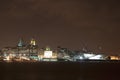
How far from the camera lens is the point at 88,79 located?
62156 millimetres

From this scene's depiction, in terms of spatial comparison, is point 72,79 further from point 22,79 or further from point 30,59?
point 30,59

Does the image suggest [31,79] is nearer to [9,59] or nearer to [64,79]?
[64,79]

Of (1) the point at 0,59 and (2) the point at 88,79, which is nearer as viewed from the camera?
(2) the point at 88,79

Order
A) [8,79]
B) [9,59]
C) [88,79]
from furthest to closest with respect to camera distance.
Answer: [9,59]
[88,79]
[8,79]

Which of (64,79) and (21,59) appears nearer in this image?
(64,79)

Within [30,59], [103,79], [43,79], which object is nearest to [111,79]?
[103,79]

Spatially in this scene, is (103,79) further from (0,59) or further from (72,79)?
(0,59)

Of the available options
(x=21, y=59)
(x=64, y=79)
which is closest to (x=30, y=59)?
(x=21, y=59)

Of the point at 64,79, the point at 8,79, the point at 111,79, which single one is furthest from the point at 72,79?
the point at 8,79

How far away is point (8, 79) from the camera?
58281mm

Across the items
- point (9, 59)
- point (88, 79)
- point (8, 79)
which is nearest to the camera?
point (8, 79)

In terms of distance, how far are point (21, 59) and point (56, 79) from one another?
13837 cm

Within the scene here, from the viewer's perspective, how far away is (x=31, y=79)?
2405 inches

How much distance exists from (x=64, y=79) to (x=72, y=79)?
1.22 metres
